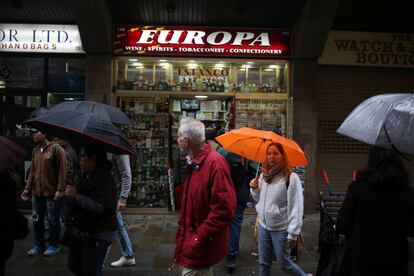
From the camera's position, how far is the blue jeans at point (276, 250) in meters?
4.71

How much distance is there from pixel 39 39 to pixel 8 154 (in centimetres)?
707

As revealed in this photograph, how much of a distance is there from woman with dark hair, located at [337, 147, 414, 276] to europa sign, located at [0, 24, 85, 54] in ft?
26.2

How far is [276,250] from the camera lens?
4.76 metres

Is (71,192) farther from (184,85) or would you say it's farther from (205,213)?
(184,85)

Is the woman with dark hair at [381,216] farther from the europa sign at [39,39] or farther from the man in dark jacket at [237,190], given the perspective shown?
the europa sign at [39,39]

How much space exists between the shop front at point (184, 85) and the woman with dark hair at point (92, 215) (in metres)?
5.56

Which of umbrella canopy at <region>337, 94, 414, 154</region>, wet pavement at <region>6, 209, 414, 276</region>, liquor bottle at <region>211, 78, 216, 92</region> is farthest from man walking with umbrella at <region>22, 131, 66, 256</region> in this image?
umbrella canopy at <region>337, 94, 414, 154</region>


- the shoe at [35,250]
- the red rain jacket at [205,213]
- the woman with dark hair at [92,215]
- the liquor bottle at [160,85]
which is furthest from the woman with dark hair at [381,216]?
the liquor bottle at [160,85]

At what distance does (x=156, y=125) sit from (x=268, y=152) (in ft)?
18.4

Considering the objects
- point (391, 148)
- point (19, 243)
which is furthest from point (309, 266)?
point (19, 243)

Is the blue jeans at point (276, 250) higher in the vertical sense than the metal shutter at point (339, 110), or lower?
lower

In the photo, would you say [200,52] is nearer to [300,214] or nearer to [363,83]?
[363,83]

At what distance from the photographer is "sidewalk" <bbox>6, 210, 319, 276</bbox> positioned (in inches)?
243

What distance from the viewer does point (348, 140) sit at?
1047 centimetres
